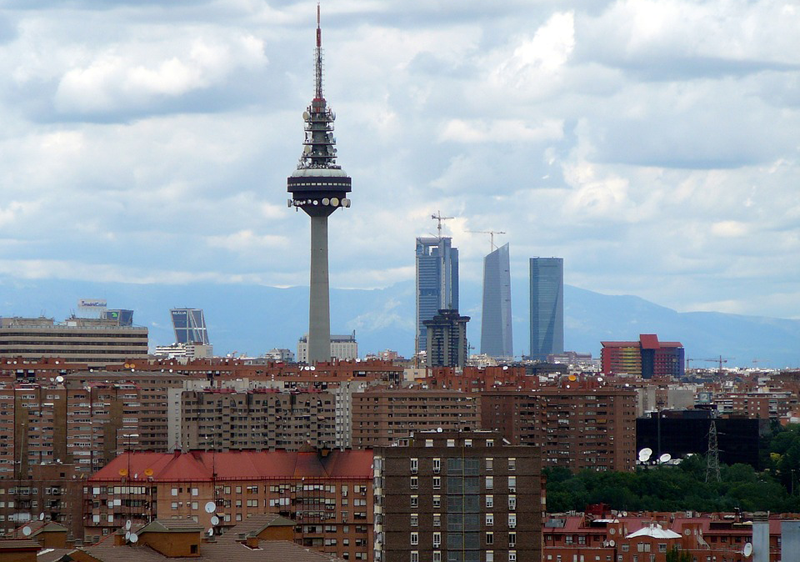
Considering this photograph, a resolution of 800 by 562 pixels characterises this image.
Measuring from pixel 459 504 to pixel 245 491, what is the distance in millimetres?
39098

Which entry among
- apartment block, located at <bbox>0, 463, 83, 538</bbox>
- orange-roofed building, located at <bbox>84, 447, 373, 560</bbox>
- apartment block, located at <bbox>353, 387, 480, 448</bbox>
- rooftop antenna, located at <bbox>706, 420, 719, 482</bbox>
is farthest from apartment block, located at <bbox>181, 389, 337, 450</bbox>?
apartment block, located at <bbox>0, 463, 83, 538</bbox>

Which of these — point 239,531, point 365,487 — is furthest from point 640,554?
point 239,531

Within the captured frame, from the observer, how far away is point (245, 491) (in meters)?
116

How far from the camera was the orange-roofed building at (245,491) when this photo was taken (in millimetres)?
111562

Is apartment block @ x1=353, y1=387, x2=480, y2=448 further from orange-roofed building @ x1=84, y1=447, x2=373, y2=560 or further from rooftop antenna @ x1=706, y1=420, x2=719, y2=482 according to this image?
orange-roofed building @ x1=84, y1=447, x2=373, y2=560

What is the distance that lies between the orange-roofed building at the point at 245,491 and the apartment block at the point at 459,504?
29733 millimetres

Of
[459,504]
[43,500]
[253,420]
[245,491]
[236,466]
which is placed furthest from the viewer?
[253,420]

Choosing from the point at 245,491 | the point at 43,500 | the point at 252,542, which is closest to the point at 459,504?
the point at 252,542

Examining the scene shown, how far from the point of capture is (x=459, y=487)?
7900cm

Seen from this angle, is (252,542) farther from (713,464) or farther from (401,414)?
(713,464)

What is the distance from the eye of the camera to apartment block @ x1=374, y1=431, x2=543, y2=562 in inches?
3073

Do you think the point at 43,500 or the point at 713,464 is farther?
the point at 713,464

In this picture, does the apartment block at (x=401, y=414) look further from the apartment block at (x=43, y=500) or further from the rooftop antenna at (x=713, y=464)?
the apartment block at (x=43, y=500)

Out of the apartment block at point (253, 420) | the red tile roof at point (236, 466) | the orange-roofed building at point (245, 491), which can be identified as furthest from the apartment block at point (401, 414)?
the orange-roofed building at point (245, 491)
